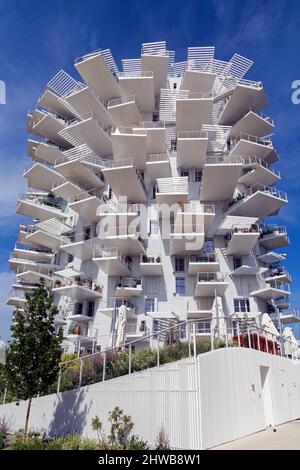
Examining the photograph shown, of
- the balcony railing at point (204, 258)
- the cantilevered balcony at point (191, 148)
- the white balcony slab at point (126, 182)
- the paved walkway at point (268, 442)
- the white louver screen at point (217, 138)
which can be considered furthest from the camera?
the white louver screen at point (217, 138)

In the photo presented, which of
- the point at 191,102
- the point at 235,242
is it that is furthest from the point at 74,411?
A: the point at 191,102

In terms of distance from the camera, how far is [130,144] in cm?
3009

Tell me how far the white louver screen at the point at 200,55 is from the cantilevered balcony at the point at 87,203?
15.8m

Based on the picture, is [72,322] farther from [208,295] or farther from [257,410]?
[257,410]

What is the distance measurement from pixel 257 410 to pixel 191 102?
24.8 meters

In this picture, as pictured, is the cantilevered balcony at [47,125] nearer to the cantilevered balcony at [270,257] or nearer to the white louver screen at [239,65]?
the white louver screen at [239,65]

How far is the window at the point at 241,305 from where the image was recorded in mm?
28812

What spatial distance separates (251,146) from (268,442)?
26.0 m

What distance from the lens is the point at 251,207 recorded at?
30688 millimetres

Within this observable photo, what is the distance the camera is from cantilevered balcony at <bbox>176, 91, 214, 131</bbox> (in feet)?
99.2

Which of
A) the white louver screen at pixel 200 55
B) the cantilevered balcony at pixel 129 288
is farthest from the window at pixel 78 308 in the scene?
the white louver screen at pixel 200 55

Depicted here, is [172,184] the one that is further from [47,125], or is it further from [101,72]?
[47,125]

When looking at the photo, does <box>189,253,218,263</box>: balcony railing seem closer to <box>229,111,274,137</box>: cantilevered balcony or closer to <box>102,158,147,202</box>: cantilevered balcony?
<box>102,158,147,202</box>: cantilevered balcony

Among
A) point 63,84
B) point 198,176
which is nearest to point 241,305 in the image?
point 198,176
